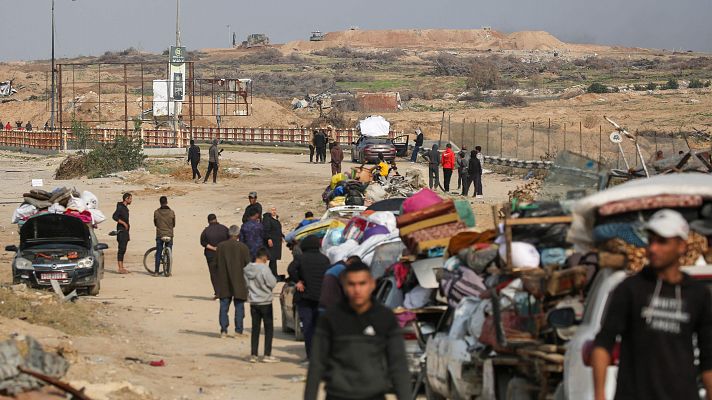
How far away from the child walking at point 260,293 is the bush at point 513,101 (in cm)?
8848

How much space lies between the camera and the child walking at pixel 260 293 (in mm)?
16188

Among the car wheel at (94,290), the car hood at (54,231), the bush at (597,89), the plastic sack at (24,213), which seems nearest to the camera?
the car wheel at (94,290)

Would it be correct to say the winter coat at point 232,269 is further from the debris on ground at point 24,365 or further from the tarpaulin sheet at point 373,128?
the tarpaulin sheet at point 373,128

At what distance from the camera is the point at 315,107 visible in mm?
108750

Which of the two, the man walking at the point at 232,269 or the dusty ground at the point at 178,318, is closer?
the dusty ground at the point at 178,318

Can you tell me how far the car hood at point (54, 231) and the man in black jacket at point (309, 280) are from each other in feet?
27.8

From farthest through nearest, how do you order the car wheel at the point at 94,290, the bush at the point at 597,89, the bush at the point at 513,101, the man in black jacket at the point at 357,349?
the bush at the point at 597,89 → the bush at the point at 513,101 → the car wheel at the point at 94,290 → the man in black jacket at the point at 357,349

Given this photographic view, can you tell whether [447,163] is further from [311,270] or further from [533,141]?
[311,270]

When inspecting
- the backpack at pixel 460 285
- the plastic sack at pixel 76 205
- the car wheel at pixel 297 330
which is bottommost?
the car wheel at pixel 297 330

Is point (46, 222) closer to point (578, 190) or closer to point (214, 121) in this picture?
point (578, 190)

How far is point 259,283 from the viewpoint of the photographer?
53.3ft

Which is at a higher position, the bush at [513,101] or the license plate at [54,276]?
the bush at [513,101]

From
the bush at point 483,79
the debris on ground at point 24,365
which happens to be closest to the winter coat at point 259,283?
the debris on ground at point 24,365

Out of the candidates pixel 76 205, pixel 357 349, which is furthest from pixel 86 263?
pixel 357 349
